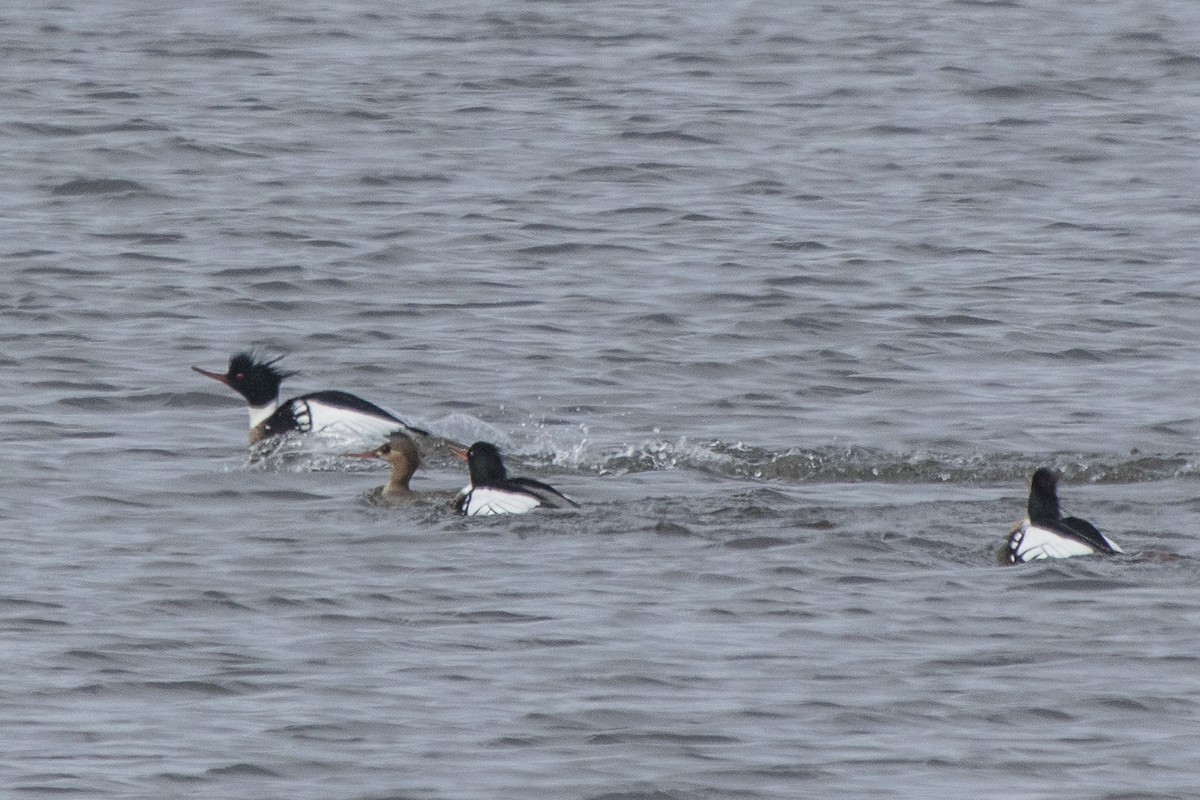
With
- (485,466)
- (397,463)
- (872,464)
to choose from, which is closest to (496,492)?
(485,466)

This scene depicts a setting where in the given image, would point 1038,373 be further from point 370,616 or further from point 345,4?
point 345,4

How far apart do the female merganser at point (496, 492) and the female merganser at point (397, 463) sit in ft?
1.17

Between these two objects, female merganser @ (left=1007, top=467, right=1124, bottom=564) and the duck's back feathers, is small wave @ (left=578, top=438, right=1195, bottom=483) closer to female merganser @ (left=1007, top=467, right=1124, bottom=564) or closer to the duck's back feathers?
the duck's back feathers

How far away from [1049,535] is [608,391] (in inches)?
172

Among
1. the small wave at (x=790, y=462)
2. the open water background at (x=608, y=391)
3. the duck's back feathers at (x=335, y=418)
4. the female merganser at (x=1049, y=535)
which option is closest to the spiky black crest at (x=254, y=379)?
the duck's back feathers at (x=335, y=418)

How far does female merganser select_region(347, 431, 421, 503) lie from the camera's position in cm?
1084

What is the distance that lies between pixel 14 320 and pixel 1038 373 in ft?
19.3

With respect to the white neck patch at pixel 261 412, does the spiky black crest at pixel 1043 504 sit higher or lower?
higher

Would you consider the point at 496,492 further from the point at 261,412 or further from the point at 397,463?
the point at 261,412

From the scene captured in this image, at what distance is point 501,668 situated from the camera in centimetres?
790

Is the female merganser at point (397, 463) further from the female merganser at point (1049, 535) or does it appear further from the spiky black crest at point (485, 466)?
the female merganser at point (1049, 535)

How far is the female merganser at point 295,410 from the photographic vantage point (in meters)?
12.3

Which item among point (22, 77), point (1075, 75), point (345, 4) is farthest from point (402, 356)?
point (345, 4)

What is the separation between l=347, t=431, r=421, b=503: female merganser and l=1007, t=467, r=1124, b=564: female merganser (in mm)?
2787
